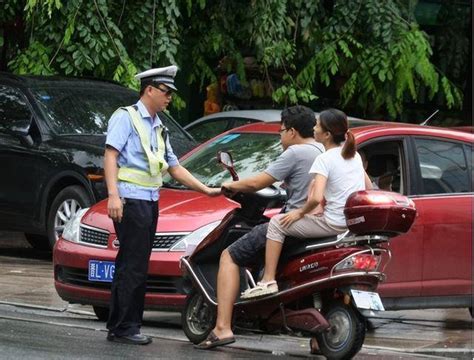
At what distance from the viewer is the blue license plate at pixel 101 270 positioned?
952 cm

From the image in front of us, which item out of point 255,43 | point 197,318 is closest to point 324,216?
point 197,318

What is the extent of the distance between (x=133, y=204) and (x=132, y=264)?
402 millimetres

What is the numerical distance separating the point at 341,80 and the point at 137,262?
931 cm

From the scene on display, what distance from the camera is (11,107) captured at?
1393 centimetres

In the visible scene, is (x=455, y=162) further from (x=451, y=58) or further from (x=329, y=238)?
(x=451, y=58)

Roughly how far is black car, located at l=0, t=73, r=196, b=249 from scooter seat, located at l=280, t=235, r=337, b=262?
463 centimetres

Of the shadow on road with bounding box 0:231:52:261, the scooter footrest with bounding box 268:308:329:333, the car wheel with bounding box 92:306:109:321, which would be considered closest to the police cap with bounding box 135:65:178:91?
the scooter footrest with bounding box 268:308:329:333

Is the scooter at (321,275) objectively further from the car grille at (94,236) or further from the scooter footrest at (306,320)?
the car grille at (94,236)

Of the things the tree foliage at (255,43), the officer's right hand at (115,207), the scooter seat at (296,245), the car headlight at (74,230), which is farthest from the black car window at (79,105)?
the scooter seat at (296,245)

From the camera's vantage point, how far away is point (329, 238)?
27.4ft

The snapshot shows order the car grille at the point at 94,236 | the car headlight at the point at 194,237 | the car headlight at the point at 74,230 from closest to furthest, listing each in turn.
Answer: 1. the car headlight at the point at 194,237
2. the car grille at the point at 94,236
3. the car headlight at the point at 74,230

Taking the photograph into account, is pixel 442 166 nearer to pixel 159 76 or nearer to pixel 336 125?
pixel 336 125

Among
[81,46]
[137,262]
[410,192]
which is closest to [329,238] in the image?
[137,262]

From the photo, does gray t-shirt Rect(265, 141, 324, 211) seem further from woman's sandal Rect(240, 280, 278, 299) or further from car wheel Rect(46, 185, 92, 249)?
car wheel Rect(46, 185, 92, 249)
